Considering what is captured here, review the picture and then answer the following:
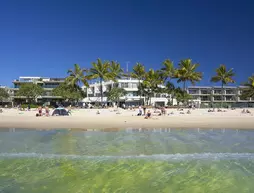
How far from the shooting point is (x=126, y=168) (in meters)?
8.50

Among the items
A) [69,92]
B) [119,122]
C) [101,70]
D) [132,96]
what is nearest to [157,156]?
[119,122]

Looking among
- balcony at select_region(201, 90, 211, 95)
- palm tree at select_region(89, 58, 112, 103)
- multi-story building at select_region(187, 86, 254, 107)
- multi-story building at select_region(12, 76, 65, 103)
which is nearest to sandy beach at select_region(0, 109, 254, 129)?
palm tree at select_region(89, 58, 112, 103)

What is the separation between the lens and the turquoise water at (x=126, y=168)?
6.71 metres

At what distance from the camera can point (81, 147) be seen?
1230 centimetres

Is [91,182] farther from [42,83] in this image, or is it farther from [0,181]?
[42,83]

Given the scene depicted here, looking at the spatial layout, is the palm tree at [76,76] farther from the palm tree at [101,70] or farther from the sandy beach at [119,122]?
the sandy beach at [119,122]

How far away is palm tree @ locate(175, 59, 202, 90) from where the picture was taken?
63.1 m

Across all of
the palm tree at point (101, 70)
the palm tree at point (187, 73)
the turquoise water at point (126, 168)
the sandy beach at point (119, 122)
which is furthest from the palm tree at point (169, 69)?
the turquoise water at point (126, 168)

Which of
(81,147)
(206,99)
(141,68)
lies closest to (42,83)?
(141,68)

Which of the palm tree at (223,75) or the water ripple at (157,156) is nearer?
the water ripple at (157,156)

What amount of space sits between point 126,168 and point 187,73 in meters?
57.4

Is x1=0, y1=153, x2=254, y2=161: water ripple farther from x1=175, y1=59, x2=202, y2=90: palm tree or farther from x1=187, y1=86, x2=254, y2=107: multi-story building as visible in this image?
x1=187, y1=86, x2=254, y2=107: multi-story building

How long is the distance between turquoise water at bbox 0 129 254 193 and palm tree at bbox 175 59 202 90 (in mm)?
51488

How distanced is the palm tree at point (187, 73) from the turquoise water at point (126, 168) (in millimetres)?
51488
